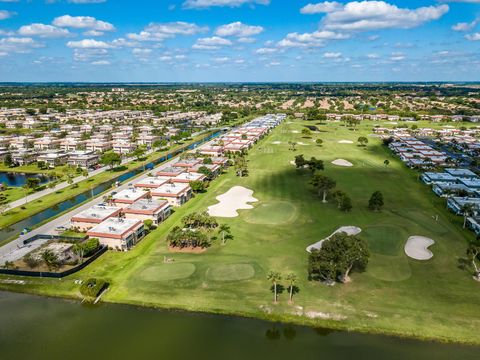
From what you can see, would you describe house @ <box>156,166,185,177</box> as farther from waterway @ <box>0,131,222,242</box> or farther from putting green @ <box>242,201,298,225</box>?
putting green @ <box>242,201,298,225</box>

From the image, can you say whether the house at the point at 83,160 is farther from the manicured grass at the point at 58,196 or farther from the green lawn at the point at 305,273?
the green lawn at the point at 305,273

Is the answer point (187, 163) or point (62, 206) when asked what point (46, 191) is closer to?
point (62, 206)

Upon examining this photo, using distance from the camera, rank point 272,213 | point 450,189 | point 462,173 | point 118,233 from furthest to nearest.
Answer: point 462,173 < point 450,189 < point 272,213 < point 118,233

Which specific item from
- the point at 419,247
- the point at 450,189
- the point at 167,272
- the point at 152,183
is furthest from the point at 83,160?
the point at 450,189

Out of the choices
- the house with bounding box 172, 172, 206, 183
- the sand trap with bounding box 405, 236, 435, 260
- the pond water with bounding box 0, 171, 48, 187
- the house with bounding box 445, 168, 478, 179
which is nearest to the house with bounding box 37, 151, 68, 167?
the pond water with bounding box 0, 171, 48, 187

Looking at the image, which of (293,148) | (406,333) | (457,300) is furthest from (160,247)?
(293,148)

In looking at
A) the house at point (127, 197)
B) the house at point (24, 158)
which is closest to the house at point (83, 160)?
the house at point (24, 158)
